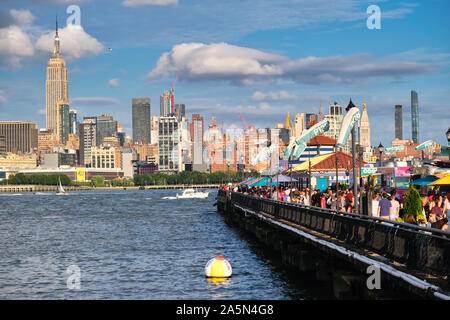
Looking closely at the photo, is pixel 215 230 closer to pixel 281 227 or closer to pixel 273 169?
pixel 273 169

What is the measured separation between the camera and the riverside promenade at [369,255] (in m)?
14.8

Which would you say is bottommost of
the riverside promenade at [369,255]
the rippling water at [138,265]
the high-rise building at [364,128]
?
the rippling water at [138,265]

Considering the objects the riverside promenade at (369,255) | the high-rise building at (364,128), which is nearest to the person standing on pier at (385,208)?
the riverside promenade at (369,255)

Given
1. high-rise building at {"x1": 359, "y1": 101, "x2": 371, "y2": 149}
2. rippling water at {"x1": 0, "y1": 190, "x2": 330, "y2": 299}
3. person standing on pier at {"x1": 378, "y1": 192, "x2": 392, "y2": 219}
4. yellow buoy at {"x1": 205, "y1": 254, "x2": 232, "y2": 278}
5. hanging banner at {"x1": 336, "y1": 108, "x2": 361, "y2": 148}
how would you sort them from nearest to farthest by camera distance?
person standing on pier at {"x1": 378, "y1": 192, "x2": 392, "y2": 219}, hanging banner at {"x1": 336, "y1": 108, "x2": 361, "y2": 148}, rippling water at {"x1": 0, "y1": 190, "x2": 330, "y2": 299}, yellow buoy at {"x1": 205, "y1": 254, "x2": 232, "y2": 278}, high-rise building at {"x1": 359, "y1": 101, "x2": 371, "y2": 149}

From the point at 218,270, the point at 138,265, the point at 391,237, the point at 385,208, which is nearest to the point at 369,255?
the point at 391,237

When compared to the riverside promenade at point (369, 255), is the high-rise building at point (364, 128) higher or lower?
higher

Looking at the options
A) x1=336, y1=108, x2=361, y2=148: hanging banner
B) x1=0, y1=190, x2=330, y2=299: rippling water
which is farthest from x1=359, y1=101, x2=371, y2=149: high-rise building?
x1=0, y1=190, x2=330, y2=299: rippling water

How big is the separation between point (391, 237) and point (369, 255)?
122 cm

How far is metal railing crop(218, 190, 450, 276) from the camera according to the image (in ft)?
48.5

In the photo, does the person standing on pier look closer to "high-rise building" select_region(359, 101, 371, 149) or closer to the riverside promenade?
the riverside promenade

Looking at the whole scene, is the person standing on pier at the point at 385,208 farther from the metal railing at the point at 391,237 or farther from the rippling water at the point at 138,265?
the rippling water at the point at 138,265
